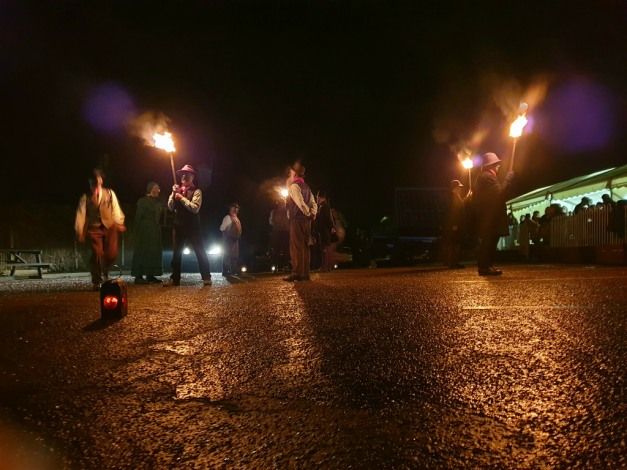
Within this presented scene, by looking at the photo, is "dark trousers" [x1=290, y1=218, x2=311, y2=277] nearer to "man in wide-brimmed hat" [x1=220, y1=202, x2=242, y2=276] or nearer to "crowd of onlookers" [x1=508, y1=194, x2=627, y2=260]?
"man in wide-brimmed hat" [x1=220, y1=202, x2=242, y2=276]

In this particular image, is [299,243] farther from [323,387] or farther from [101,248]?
[323,387]

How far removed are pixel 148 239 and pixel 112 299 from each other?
Result: 558 cm

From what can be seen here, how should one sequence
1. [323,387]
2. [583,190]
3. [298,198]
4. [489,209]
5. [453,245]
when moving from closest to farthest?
[323,387], [489,209], [298,198], [453,245], [583,190]

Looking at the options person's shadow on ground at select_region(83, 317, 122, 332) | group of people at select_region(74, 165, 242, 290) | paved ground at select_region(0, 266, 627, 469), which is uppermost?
group of people at select_region(74, 165, 242, 290)

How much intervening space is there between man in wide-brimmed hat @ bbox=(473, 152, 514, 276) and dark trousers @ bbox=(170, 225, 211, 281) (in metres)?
4.34

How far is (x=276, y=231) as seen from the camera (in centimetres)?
1472

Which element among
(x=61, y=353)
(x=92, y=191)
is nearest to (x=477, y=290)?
(x=61, y=353)

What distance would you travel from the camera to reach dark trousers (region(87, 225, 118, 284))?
8655 millimetres

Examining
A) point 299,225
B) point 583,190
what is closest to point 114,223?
point 299,225

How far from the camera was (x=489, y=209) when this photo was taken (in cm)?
845

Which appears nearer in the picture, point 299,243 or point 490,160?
point 490,160

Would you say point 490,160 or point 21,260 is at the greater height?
point 490,160

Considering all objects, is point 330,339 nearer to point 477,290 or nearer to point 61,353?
point 61,353

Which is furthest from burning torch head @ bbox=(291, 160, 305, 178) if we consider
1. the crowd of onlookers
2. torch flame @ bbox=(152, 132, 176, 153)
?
the crowd of onlookers
